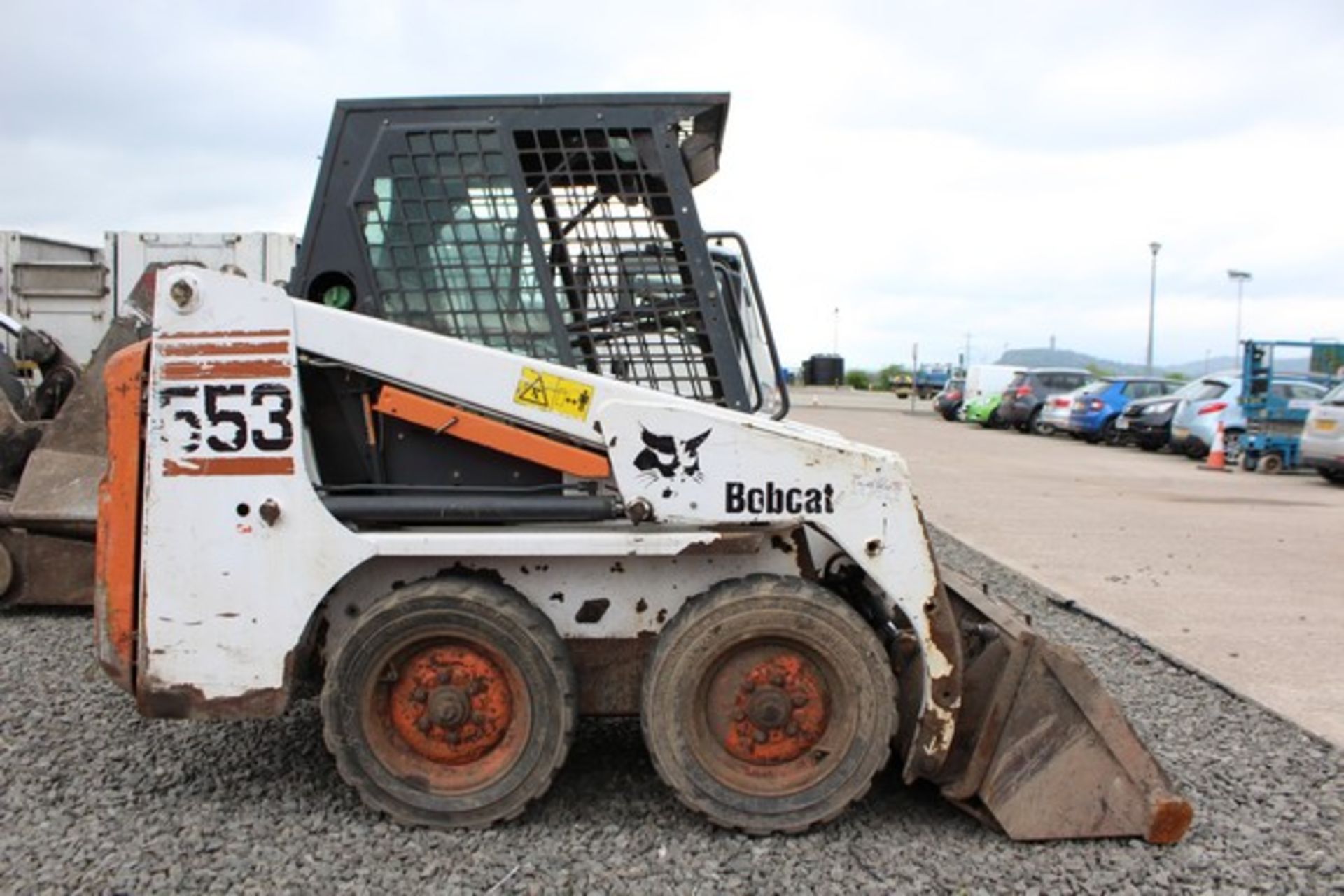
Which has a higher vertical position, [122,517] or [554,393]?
[554,393]

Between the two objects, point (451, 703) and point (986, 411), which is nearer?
point (451, 703)

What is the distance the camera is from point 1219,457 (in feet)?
70.9

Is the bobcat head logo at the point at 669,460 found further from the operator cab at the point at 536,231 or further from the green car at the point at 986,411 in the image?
the green car at the point at 986,411

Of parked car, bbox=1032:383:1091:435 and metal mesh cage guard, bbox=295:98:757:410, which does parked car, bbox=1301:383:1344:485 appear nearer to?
parked car, bbox=1032:383:1091:435

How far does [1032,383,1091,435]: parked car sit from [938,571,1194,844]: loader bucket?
85.6 ft

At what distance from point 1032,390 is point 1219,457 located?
10.9m

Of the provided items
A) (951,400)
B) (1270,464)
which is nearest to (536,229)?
(1270,464)

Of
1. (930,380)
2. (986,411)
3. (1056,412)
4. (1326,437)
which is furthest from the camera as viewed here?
(930,380)

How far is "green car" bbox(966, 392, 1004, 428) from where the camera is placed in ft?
113

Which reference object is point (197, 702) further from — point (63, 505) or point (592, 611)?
point (63, 505)

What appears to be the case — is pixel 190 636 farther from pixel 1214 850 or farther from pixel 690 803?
pixel 1214 850

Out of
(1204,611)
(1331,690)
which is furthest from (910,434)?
(1331,690)

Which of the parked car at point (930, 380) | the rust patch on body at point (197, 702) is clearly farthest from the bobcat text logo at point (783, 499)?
the parked car at point (930, 380)

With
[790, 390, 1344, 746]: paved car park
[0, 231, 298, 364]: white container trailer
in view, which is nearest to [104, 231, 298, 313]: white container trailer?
[0, 231, 298, 364]: white container trailer
